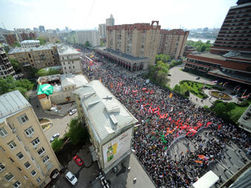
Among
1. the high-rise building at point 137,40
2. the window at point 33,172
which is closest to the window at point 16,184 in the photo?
the window at point 33,172

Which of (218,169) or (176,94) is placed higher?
(176,94)

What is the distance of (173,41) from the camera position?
9106cm

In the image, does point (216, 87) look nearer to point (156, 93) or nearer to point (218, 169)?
point (156, 93)

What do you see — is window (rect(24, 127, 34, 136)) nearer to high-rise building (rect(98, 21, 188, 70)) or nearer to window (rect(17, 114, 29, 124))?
window (rect(17, 114, 29, 124))

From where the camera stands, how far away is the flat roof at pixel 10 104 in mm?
11058

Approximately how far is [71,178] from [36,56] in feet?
200

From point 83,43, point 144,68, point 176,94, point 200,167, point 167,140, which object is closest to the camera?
point 200,167

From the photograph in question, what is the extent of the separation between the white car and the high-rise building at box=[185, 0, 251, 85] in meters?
68.2

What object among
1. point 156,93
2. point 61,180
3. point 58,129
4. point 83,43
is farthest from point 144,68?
point 83,43

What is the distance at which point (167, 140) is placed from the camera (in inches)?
971

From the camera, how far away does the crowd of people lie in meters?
20.0

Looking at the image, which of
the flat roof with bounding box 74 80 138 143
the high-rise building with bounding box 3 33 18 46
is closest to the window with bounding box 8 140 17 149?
the flat roof with bounding box 74 80 138 143

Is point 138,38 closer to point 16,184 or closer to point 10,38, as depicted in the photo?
point 16,184

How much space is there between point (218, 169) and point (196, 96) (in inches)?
1120
